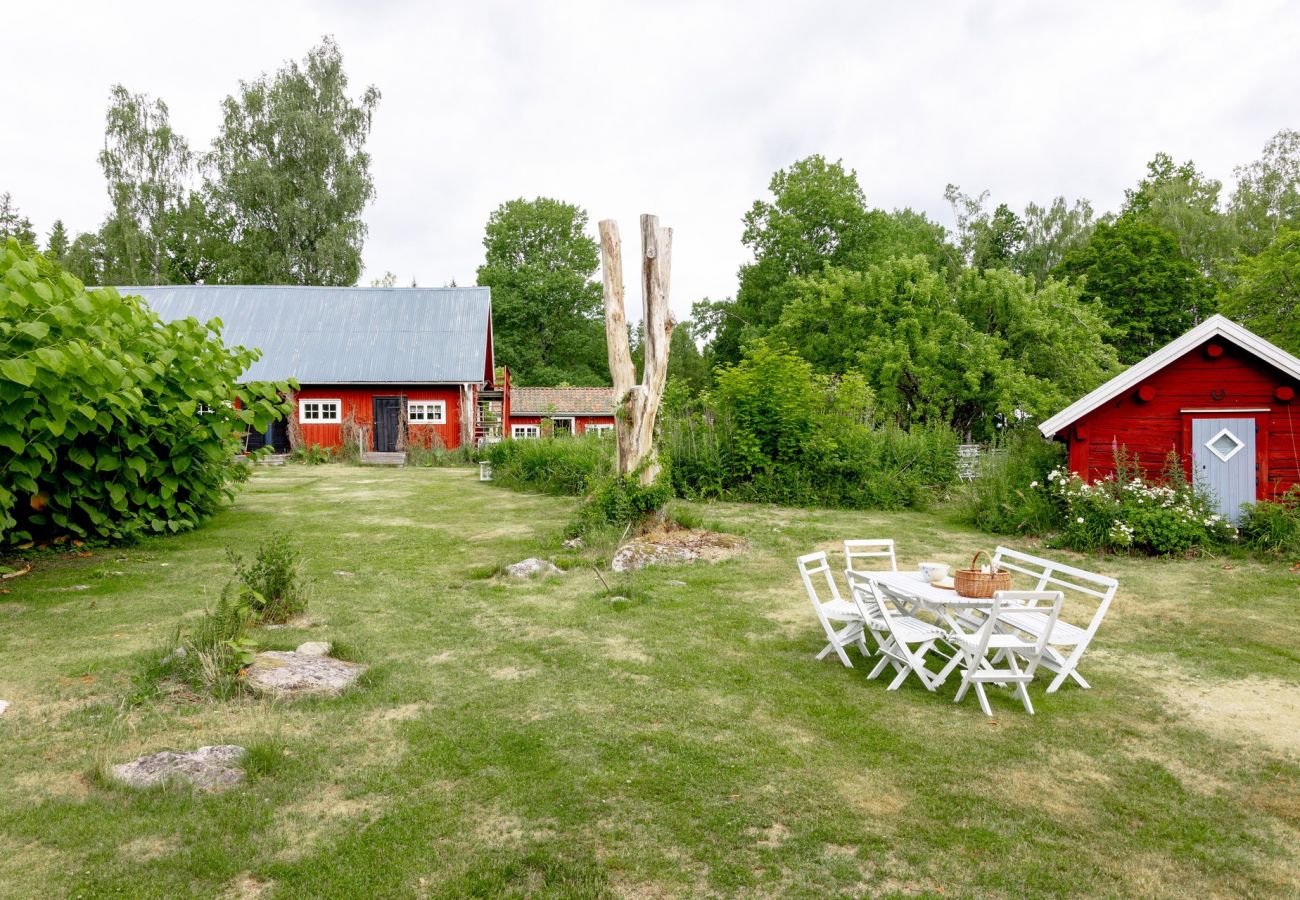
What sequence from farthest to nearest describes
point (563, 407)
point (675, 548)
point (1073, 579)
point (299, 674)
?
point (563, 407)
point (675, 548)
point (1073, 579)
point (299, 674)

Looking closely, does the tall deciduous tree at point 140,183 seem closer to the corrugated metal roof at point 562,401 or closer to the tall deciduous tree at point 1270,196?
the corrugated metal roof at point 562,401

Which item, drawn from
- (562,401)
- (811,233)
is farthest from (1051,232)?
(562,401)

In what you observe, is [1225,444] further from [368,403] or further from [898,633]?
[368,403]

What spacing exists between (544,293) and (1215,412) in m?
45.7

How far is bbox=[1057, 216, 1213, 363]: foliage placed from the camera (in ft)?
110

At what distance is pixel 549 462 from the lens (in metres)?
18.2

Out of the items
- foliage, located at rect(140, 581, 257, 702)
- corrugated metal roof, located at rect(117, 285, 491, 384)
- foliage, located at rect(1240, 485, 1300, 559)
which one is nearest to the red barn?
foliage, located at rect(1240, 485, 1300, 559)

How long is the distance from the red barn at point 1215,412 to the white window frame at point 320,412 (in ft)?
76.7

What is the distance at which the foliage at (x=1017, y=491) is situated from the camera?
12.0 meters

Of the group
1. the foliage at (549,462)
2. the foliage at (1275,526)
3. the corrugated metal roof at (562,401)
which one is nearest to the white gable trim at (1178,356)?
the foliage at (1275,526)

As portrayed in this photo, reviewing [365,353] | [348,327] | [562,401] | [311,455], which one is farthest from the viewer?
[562,401]

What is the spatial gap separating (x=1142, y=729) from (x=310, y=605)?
260 inches

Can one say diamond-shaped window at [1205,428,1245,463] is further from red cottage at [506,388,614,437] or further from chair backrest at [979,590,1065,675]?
red cottage at [506,388,614,437]

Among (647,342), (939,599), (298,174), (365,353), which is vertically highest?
(298,174)
